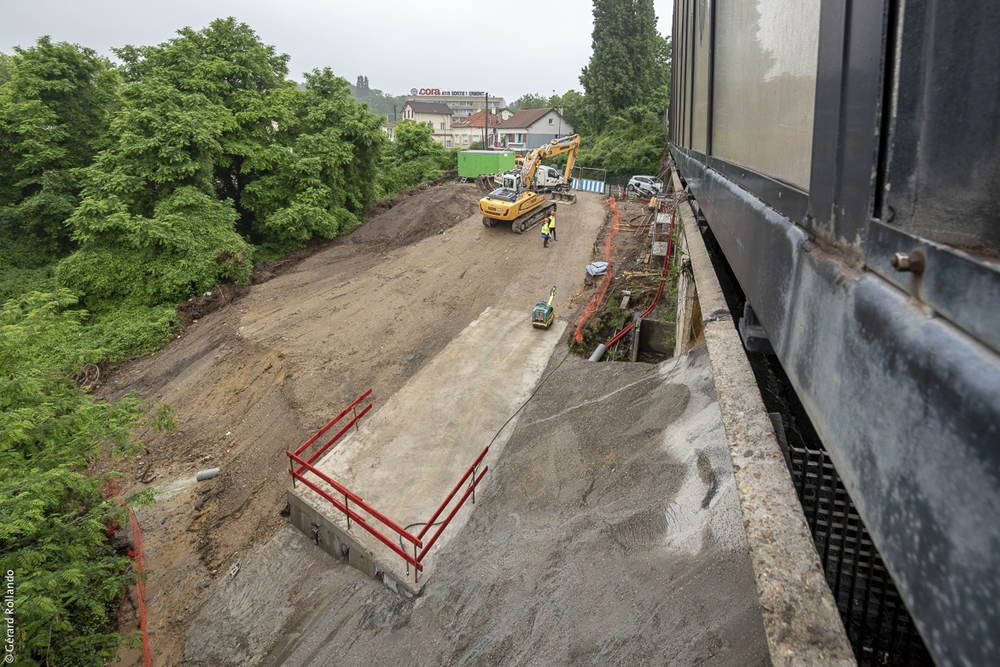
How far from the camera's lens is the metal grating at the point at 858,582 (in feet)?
8.60

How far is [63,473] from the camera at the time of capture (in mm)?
6461

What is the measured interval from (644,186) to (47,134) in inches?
1109

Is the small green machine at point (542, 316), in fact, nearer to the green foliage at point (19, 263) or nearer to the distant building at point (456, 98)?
the green foliage at point (19, 263)

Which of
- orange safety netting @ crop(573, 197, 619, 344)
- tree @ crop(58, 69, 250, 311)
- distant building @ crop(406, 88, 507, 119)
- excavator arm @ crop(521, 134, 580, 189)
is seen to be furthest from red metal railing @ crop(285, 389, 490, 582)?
distant building @ crop(406, 88, 507, 119)

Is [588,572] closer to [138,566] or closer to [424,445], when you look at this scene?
[424,445]

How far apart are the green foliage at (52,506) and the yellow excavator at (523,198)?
52.2 ft

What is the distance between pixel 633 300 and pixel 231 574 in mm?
11896

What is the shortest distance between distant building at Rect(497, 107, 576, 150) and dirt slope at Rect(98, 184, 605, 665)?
140 ft

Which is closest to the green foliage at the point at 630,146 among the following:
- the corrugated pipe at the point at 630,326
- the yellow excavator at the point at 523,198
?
the yellow excavator at the point at 523,198

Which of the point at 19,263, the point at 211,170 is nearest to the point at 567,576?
the point at 211,170

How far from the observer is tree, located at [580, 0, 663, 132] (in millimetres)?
42031

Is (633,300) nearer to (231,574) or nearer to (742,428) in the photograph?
(231,574)

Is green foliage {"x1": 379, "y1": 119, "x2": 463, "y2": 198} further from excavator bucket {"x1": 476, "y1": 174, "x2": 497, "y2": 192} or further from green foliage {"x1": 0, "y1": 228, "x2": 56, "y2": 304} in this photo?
green foliage {"x1": 0, "y1": 228, "x2": 56, "y2": 304}

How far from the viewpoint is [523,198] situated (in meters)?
23.3
